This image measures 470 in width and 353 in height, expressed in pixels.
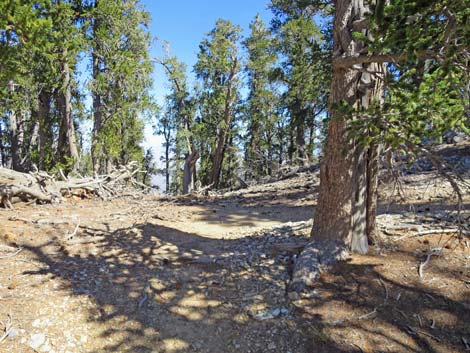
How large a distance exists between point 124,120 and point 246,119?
9043mm

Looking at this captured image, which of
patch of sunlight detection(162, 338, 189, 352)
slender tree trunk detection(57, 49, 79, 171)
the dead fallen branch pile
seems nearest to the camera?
patch of sunlight detection(162, 338, 189, 352)

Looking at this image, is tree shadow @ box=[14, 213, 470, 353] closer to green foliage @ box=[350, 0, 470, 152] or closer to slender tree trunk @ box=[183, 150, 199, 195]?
green foliage @ box=[350, 0, 470, 152]

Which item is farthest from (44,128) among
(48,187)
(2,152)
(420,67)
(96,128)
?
(420,67)

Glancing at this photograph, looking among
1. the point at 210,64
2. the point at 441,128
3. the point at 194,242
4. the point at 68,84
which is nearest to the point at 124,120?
the point at 68,84

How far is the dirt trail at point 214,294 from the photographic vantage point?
9.33 ft

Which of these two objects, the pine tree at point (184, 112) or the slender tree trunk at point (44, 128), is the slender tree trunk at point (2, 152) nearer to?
the slender tree trunk at point (44, 128)

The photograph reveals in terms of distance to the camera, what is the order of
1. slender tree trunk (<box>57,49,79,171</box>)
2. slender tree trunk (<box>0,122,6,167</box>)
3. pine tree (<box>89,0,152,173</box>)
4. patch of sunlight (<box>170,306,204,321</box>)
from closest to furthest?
patch of sunlight (<box>170,306,204,321</box>) < slender tree trunk (<box>57,49,79,171</box>) < pine tree (<box>89,0,152,173</box>) < slender tree trunk (<box>0,122,6,167</box>)

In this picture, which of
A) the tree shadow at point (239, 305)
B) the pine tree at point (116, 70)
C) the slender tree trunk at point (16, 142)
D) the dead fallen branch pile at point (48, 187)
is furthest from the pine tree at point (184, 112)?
the tree shadow at point (239, 305)

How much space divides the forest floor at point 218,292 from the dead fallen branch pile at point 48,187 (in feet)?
5.43

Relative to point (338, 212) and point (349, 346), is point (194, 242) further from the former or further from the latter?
point (349, 346)

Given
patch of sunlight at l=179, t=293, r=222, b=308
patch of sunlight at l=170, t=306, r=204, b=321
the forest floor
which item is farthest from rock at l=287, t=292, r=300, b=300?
patch of sunlight at l=170, t=306, r=204, b=321

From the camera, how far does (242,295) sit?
11.7 ft

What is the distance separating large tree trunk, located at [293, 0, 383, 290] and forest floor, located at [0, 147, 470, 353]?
23cm

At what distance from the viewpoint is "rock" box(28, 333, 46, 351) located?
2.63 m
